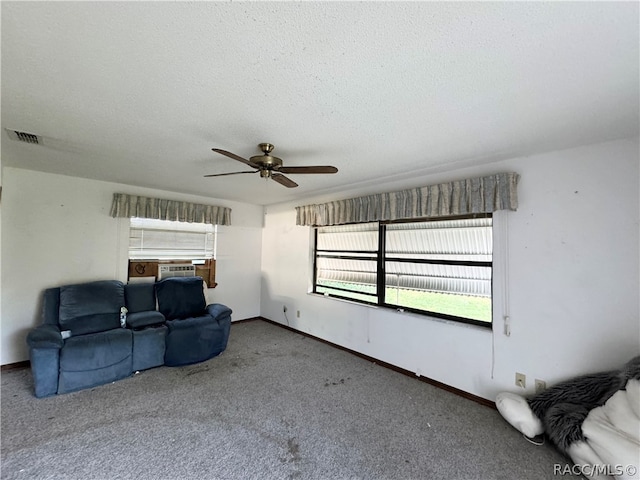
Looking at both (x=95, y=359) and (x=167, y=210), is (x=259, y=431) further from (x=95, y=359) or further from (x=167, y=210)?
(x=167, y=210)

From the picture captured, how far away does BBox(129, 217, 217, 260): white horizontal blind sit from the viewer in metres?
3.80

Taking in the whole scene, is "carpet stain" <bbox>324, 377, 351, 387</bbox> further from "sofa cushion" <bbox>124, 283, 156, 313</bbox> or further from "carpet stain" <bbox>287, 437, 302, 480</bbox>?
"sofa cushion" <bbox>124, 283, 156, 313</bbox>

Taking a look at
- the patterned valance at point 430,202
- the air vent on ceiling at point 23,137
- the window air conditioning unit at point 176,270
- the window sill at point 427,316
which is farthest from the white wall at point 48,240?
the window sill at point 427,316

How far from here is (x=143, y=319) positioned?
3.17m

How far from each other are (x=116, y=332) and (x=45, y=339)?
0.54 meters

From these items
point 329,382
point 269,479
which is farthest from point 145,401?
point 329,382

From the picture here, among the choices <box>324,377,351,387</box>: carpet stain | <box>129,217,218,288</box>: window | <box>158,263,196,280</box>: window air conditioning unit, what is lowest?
<box>324,377,351,387</box>: carpet stain

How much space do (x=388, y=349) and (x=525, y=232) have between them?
1953mm

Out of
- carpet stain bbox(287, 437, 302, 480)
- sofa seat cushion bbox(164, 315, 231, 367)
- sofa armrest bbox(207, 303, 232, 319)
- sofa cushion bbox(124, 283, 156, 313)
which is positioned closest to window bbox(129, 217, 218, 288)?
sofa cushion bbox(124, 283, 156, 313)

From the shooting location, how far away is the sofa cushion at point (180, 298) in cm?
353

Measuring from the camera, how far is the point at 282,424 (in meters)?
2.08

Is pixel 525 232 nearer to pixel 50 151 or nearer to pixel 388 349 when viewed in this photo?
pixel 388 349

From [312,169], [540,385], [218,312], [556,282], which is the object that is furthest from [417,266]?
[218,312]

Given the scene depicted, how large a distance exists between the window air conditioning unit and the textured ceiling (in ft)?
6.91
